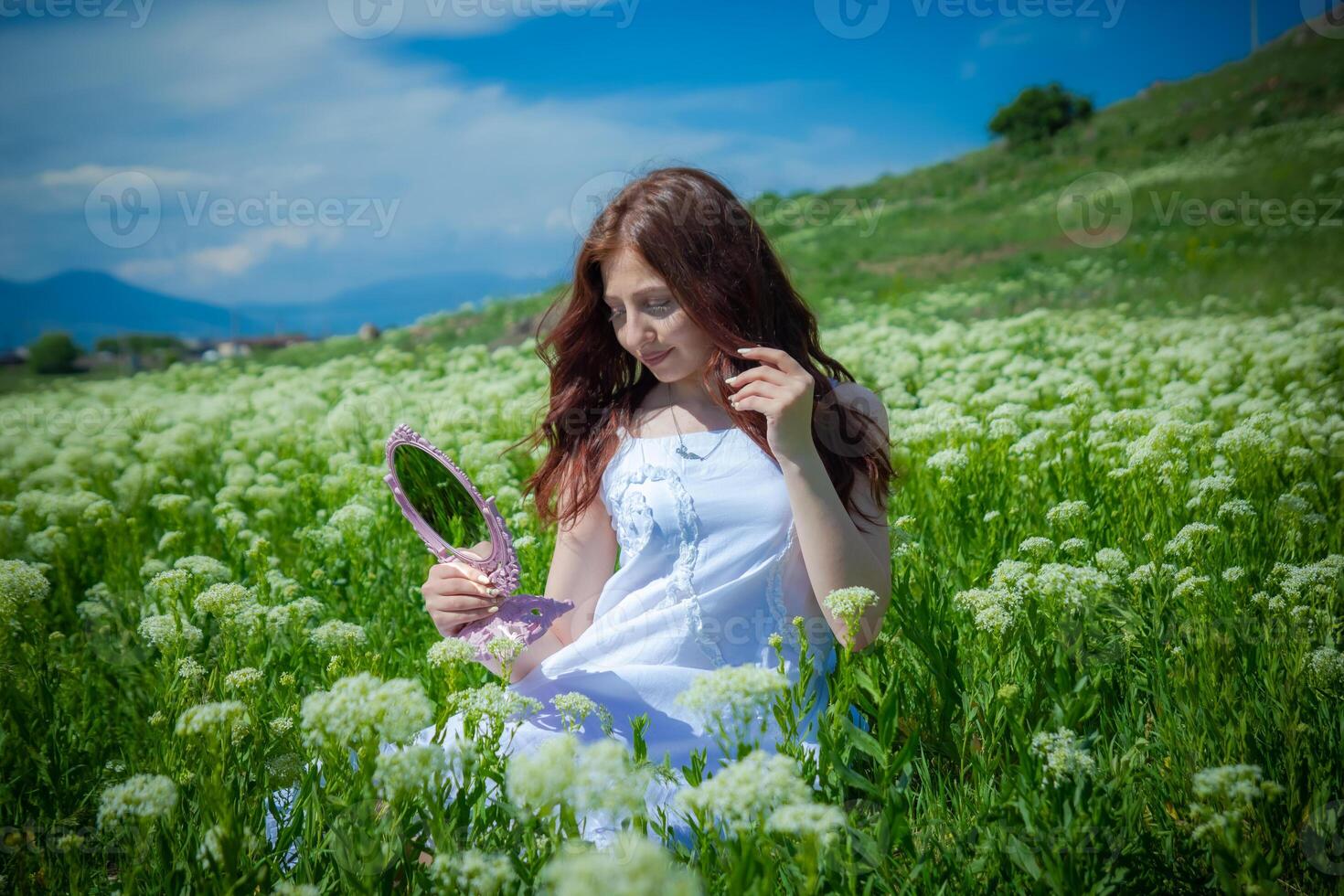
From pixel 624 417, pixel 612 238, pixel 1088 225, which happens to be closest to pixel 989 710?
pixel 624 417

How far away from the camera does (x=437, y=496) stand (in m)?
2.65

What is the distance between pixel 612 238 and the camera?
9.18ft

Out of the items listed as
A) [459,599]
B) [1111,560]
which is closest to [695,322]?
[459,599]

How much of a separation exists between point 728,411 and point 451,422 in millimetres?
3492

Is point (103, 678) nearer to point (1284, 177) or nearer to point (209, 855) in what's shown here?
point (209, 855)

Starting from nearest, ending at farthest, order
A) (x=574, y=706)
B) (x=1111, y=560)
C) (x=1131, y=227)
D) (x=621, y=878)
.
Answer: (x=621, y=878)
(x=574, y=706)
(x=1111, y=560)
(x=1131, y=227)

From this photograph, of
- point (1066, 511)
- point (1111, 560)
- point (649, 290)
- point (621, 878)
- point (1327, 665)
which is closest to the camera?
point (621, 878)

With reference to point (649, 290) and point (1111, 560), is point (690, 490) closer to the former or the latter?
point (649, 290)

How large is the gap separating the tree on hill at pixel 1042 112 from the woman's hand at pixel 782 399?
46.1 meters

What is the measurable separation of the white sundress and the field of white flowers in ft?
0.64

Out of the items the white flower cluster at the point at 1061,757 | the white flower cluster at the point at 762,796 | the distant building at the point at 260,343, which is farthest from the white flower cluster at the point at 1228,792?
the distant building at the point at 260,343

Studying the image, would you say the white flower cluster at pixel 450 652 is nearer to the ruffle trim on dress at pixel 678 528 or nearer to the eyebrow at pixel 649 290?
the ruffle trim on dress at pixel 678 528

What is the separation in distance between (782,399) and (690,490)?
58cm

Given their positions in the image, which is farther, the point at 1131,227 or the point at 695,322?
the point at 1131,227
